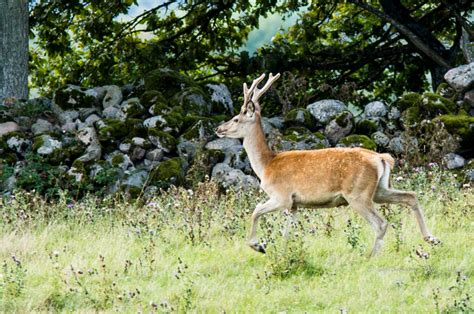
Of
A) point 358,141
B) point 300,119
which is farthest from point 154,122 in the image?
point 358,141

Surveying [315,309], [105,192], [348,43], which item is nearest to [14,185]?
[105,192]

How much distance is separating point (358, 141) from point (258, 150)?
171 inches

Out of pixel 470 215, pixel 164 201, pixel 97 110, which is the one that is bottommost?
pixel 470 215

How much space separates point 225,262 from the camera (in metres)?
8.08

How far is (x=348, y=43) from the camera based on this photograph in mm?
21000

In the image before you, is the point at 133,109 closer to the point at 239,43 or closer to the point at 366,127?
the point at 366,127

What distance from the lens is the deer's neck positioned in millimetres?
9445

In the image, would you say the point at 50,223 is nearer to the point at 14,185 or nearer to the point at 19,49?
the point at 14,185

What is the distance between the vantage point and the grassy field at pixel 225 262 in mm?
6844

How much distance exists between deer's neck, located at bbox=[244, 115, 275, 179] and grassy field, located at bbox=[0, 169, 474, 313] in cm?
58

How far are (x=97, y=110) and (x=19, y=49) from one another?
Answer: 222 centimetres

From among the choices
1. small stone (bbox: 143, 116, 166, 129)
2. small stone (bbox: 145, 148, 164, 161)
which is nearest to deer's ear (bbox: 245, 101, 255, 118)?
small stone (bbox: 145, 148, 164, 161)

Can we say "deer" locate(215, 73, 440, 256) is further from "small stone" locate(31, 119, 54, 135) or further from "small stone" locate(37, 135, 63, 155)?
"small stone" locate(31, 119, 54, 135)

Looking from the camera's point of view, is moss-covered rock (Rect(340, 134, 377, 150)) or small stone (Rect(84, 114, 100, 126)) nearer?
moss-covered rock (Rect(340, 134, 377, 150))
